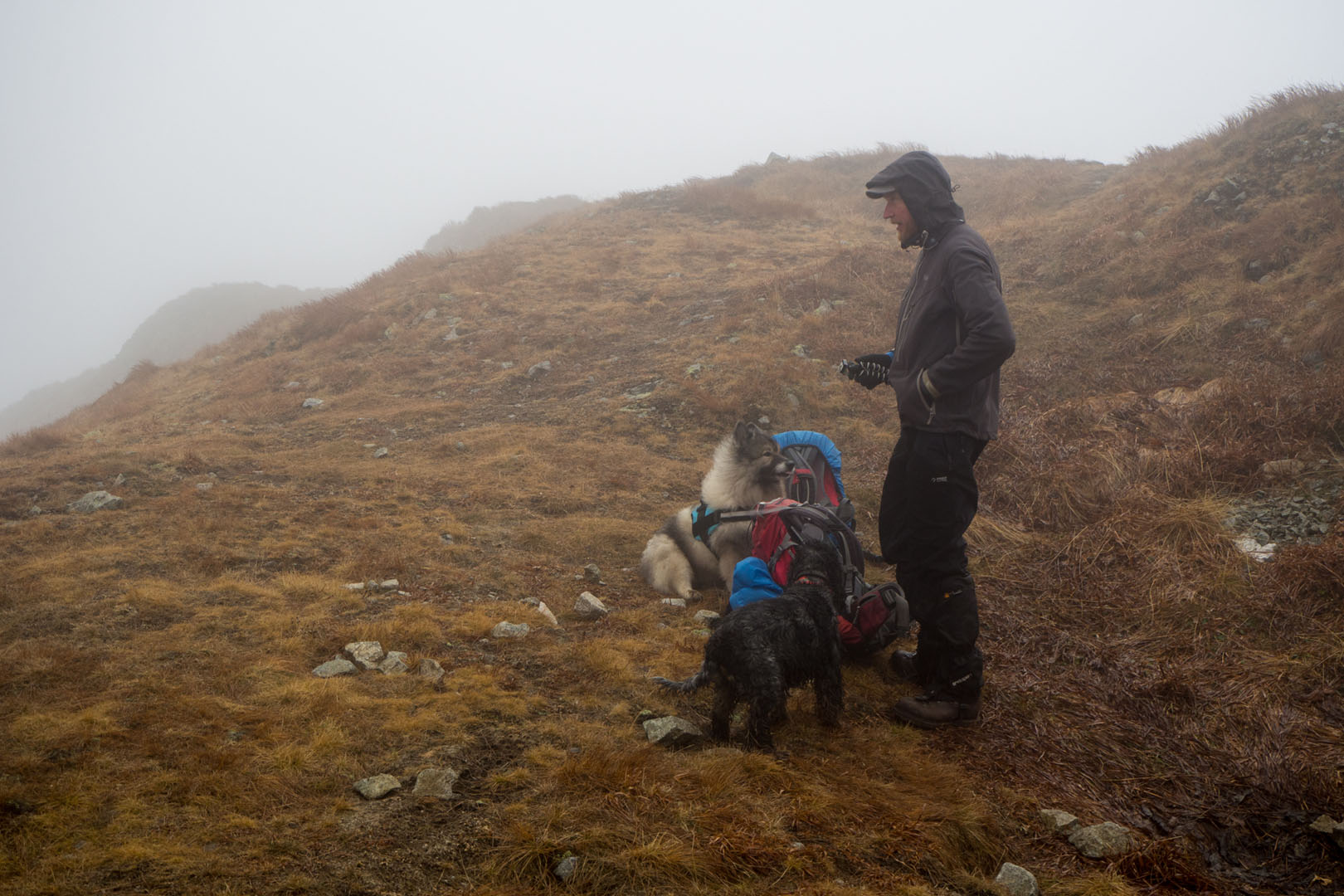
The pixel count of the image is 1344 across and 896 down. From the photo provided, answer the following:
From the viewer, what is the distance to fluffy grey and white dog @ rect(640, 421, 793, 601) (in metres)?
5.86

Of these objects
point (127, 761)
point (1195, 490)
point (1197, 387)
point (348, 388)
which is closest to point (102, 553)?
point (127, 761)

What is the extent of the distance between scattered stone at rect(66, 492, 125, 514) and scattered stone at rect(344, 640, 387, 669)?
4.20 metres

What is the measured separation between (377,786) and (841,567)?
278 cm

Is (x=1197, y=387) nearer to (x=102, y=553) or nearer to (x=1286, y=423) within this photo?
(x=1286, y=423)

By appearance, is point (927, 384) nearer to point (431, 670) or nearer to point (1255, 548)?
point (431, 670)

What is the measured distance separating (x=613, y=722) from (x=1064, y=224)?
1471 centimetres

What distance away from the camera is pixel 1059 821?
9.93ft

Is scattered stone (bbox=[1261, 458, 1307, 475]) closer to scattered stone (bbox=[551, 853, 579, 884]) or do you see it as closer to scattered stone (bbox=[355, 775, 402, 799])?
scattered stone (bbox=[551, 853, 579, 884])

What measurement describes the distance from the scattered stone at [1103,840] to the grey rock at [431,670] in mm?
3213

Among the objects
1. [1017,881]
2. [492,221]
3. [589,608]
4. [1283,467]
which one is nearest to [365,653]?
[589,608]

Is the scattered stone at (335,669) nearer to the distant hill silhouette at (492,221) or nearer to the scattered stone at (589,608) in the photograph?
the scattered stone at (589,608)

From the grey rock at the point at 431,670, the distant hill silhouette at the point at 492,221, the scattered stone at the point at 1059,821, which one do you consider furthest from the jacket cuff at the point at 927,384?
the distant hill silhouette at the point at 492,221

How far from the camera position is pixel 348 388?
40.9 ft

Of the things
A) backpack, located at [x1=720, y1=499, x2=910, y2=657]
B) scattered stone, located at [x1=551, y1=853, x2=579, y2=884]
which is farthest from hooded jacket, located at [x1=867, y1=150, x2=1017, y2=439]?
scattered stone, located at [x1=551, y1=853, x2=579, y2=884]
